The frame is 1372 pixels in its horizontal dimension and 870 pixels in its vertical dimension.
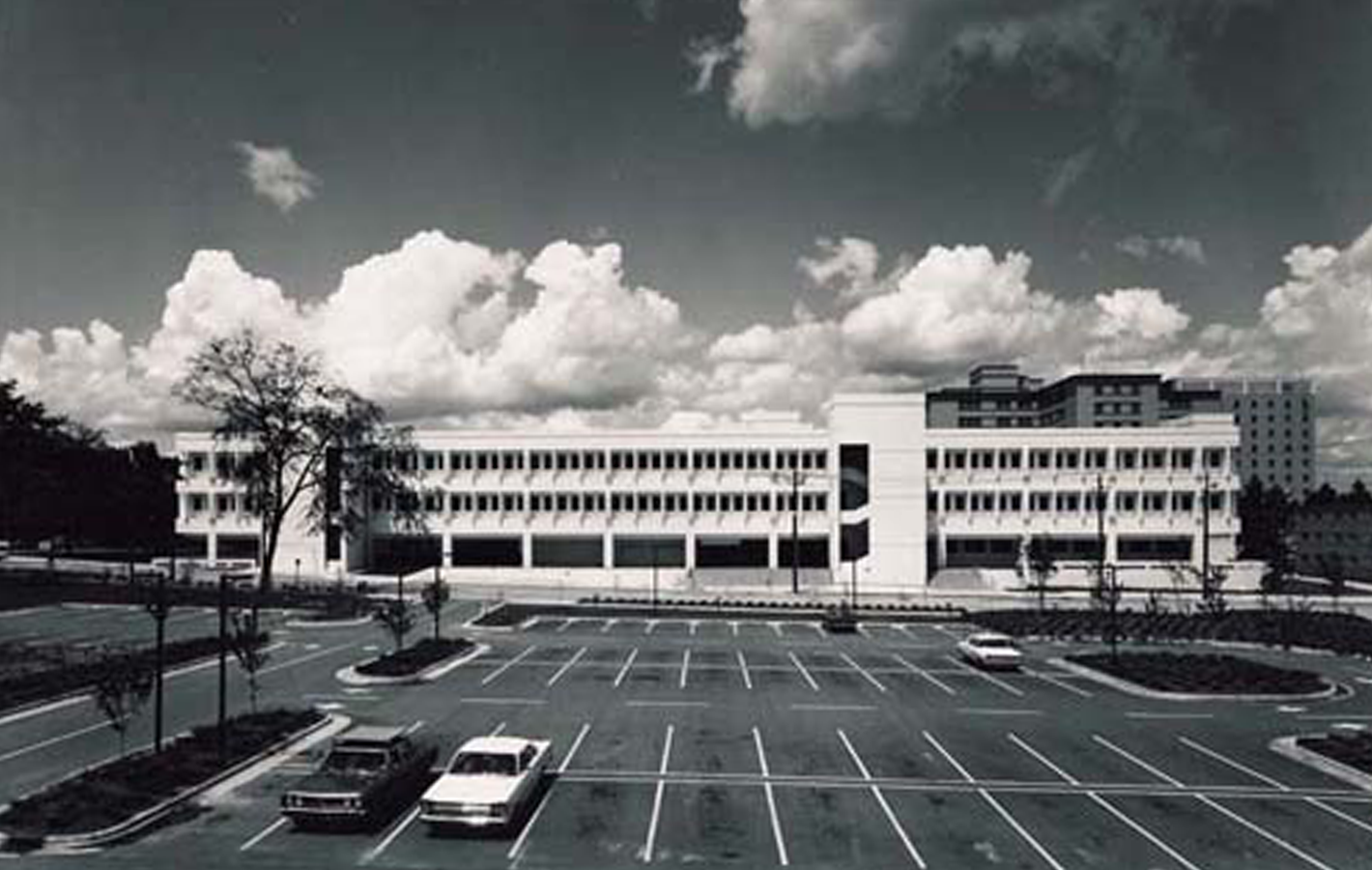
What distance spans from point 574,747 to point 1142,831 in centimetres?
1439

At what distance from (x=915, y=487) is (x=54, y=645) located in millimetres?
64661

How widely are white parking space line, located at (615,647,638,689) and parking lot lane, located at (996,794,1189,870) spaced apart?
19088 millimetres

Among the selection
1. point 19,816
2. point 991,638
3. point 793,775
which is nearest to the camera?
point 19,816

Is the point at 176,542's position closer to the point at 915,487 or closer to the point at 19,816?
the point at 915,487

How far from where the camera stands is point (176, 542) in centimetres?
10406

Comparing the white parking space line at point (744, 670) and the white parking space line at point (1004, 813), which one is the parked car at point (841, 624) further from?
the white parking space line at point (1004, 813)

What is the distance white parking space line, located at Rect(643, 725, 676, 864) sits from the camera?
67.2 ft

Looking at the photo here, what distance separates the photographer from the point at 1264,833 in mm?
22469

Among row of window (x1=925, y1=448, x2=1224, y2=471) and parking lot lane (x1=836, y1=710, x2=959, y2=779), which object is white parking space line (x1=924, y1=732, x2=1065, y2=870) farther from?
row of window (x1=925, y1=448, x2=1224, y2=471)

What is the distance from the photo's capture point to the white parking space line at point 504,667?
4159cm

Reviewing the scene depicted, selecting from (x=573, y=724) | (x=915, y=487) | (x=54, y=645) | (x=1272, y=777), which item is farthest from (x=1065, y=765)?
(x=915, y=487)

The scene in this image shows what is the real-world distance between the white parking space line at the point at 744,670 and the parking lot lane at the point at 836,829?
15.4 m

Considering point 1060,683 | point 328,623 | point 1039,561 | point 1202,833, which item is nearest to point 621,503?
point 1039,561

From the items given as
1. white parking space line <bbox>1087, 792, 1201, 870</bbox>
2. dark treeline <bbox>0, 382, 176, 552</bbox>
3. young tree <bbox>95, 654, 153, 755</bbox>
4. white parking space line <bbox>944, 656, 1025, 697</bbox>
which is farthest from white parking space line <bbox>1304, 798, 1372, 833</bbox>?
dark treeline <bbox>0, 382, 176, 552</bbox>
